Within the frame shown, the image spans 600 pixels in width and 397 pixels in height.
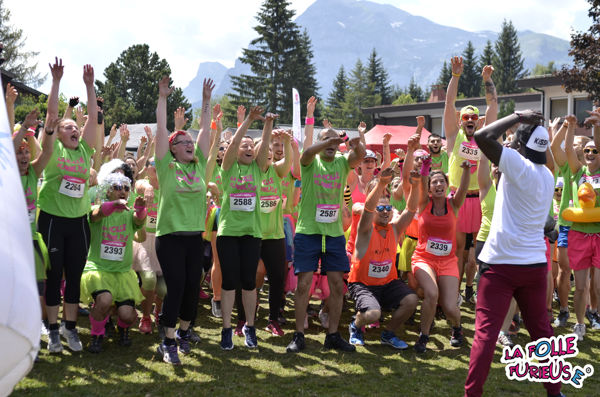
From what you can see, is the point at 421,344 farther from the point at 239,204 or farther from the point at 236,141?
the point at 236,141

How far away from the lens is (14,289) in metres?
1.90

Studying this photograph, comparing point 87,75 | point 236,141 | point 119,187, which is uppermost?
point 87,75

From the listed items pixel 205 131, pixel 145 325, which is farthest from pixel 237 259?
pixel 145 325

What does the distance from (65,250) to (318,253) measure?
92.8 inches

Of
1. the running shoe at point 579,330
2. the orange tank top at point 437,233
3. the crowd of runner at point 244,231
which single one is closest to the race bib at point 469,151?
the crowd of runner at point 244,231

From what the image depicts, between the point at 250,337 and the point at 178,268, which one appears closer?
the point at 178,268

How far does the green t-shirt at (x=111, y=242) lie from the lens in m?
5.56

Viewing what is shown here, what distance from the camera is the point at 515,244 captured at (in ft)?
12.9

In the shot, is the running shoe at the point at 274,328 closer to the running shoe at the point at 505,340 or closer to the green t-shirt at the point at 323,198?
the green t-shirt at the point at 323,198

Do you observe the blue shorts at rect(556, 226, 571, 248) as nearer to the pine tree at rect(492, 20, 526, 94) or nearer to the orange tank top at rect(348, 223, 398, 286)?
the orange tank top at rect(348, 223, 398, 286)

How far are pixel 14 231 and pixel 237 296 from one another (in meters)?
4.34

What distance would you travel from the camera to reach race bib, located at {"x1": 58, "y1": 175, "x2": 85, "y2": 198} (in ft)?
17.2

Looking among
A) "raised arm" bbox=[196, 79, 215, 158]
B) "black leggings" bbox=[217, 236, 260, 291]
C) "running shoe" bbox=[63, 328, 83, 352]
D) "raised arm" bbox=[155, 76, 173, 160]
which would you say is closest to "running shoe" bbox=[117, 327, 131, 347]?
"running shoe" bbox=[63, 328, 83, 352]

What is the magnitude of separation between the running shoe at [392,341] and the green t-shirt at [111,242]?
8.75ft
